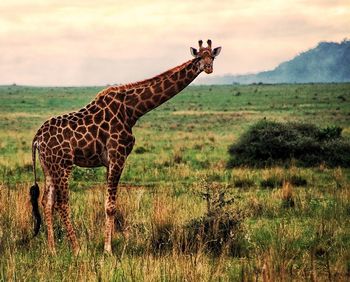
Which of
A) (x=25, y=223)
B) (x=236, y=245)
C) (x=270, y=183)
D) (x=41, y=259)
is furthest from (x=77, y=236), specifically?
(x=270, y=183)

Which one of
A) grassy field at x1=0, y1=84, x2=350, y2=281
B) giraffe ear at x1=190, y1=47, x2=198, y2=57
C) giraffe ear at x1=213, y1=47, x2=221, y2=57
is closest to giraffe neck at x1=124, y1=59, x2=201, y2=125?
giraffe ear at x1=190, y1=47, x2=198, y2=57

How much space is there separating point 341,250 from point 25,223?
4.34 m

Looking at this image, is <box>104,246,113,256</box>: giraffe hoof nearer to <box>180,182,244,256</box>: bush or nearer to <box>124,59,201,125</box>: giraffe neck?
<box>180,182,244,256</box>: bush

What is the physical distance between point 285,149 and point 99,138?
1279 cm

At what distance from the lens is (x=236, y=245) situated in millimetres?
8266

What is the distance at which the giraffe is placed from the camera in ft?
26.4

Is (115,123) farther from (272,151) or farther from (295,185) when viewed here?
(272,151)

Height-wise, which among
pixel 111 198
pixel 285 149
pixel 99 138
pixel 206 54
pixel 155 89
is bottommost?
pixel 285 149

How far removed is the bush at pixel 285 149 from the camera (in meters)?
19.5

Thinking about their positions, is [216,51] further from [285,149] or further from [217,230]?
[285,149]

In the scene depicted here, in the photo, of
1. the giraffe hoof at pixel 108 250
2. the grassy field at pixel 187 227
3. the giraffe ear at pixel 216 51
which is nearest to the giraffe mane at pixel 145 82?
the giraffe ear at pixel 216 51

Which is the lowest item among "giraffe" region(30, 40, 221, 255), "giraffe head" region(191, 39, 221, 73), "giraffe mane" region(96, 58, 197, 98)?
"giraffe" region(30, 40, 221, 255)

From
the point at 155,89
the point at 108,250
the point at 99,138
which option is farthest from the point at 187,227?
the point at 155,89

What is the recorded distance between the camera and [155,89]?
8375mm
